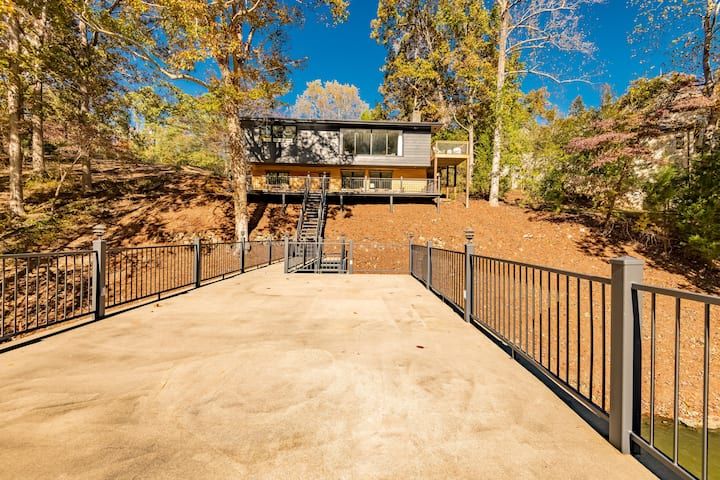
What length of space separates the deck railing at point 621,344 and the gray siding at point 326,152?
13.5 meters

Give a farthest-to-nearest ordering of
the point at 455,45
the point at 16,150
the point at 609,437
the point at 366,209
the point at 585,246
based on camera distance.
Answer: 1. the point at 455,45
2. the point at 366,209
3. the point at 585,246
4. the point at 16,150
5. the point at 609,437

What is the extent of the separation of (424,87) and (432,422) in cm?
2867

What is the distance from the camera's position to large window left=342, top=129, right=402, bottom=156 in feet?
71.8

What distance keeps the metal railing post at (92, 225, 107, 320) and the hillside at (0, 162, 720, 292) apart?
10.5 meters

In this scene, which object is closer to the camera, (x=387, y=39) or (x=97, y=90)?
(x=97, y=90)

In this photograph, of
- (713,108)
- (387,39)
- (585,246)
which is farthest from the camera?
(387,39)

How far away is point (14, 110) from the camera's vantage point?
39.9 ft

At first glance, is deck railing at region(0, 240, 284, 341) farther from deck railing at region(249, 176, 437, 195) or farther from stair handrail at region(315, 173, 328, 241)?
deck railing at region(249, 176, 437, 195)

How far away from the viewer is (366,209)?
20.1 m

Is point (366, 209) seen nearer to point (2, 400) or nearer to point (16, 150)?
point (16, 150)

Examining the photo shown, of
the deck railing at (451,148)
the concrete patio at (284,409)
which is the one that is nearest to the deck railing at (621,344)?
the concrete patio at (284,409)

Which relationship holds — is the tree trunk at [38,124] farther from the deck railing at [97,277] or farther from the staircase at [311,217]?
the staircase at [311,217]

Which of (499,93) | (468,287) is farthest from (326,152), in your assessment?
(468,287)

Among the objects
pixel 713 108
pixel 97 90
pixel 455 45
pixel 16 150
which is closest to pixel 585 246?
pixel 713 108
